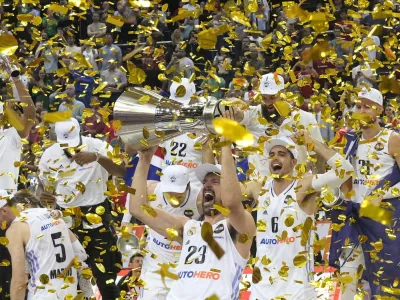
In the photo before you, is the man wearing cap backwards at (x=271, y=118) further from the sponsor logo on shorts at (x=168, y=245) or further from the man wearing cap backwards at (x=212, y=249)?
the man wearing cap backwards at (x=212, y=249)

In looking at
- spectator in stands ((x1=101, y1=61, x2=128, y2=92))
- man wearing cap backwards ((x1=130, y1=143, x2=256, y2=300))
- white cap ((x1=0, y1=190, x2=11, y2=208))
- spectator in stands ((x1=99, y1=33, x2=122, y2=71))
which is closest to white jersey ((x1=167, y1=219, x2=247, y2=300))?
man wearing cap backwards ((x1=130, y1=143, x2=256, y2=300))

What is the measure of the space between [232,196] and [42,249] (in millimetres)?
1980

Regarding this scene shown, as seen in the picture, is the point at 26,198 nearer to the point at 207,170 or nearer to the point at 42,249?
the point at 42,249

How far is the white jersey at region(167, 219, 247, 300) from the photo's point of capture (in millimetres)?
6113

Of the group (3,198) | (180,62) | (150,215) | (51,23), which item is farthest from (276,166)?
(51,23)

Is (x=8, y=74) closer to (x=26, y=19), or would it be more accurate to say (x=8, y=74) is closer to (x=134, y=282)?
(x=134, y=282)

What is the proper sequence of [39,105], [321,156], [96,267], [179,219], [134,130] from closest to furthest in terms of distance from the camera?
[134,130], [179,219], [321,156], [96,267], [39,105]

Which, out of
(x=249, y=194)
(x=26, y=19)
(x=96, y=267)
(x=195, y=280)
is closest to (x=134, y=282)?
(x=96, y=267)

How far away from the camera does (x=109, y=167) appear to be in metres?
8.30

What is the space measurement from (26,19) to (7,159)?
9.96 ft

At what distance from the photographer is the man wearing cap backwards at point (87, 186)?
27.2 feet

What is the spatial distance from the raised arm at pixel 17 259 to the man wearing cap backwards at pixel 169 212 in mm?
818

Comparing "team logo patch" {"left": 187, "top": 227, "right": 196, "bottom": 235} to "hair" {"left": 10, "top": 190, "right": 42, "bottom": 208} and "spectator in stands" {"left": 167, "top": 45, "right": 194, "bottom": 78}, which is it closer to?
"hair" {"left": 10, "top": 190, "right": 42, "bottom": 208}

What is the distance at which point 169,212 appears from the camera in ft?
23.7
